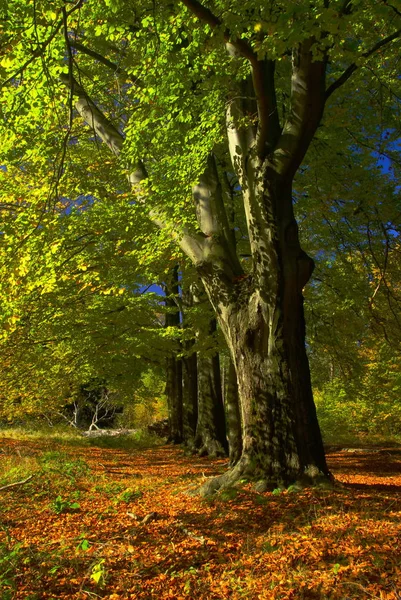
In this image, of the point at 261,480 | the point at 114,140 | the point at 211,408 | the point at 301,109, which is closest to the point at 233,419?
the point at 211,408

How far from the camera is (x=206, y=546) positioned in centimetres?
330

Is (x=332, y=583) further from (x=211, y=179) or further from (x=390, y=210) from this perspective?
(x=390, y=210)

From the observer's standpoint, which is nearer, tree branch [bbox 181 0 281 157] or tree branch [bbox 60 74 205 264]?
tree branch [bbox 181 0 281 157]

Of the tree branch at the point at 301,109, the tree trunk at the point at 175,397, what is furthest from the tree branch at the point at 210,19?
the tree trunk at the point at 175,397

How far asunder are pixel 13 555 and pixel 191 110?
5524 mm

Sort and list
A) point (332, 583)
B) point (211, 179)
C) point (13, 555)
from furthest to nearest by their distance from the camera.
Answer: point (211, 179), point (13, 555), point (332, 583)

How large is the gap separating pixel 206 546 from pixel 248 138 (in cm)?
480

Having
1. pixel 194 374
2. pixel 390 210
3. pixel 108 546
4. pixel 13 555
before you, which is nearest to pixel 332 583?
pixel 108 546

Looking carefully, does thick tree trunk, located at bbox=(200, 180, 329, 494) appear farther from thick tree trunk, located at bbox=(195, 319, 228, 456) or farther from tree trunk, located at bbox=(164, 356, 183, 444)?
tree trunk, located at bbox=(164, 356, 183, 444)

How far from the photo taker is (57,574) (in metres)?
2.91

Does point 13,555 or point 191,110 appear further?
point 191,110

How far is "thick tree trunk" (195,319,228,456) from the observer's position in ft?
38.6

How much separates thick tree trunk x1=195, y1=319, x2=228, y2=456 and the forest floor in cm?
659

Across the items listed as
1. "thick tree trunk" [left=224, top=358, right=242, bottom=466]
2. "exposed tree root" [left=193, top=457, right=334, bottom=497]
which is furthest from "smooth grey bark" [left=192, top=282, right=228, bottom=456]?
"exposed tree root" [left=193, top=457, right=334, bottom=497]
